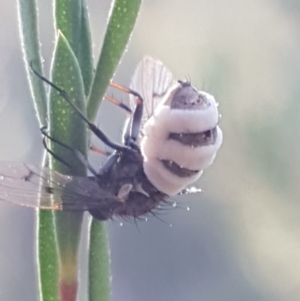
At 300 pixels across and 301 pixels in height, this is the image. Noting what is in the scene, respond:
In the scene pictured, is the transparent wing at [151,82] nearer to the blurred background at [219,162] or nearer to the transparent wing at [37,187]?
the transparent wing at [37,187]

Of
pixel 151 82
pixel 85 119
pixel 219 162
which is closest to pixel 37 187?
pixel 85 119

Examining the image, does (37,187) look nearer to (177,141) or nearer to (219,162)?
(177,141)

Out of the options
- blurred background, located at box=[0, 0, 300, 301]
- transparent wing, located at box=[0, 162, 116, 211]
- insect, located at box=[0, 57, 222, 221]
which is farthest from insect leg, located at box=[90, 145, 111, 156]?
blurred background, located at box=[0, 0, 300, 301]

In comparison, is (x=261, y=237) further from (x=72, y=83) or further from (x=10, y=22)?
(x=72, y=83)

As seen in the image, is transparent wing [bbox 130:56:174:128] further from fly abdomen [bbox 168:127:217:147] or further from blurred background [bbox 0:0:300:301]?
blurred background [bbox 0:0:300:301]

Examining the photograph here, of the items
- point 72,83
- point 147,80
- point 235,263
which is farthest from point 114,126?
point 72,83

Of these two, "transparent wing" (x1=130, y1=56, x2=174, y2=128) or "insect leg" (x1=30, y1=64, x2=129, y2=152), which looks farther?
"transparent wing" (x1=130, y1=56, x2=174, y2=128)
